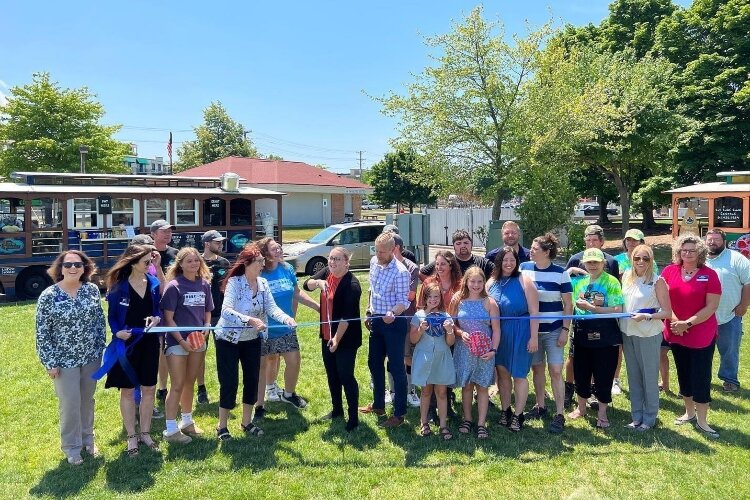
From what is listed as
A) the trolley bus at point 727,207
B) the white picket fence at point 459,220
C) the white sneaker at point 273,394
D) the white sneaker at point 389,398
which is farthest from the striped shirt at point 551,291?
the white picket fence at point 459,220

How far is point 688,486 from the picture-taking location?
12.6ft

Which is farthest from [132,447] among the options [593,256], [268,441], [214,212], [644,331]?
[214,212]

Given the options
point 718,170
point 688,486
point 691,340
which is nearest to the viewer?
point 688,486

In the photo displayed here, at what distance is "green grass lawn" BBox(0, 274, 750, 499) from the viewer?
385cm

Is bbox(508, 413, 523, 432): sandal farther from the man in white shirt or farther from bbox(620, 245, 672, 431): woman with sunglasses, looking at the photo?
the man in white shirt

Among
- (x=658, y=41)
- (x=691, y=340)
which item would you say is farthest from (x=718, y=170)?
(x=691, y=340)

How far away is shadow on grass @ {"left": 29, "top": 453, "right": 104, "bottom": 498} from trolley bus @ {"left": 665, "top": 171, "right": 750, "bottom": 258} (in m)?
13.6

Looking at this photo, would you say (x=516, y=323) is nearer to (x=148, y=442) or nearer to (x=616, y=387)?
(x=616, y=387)

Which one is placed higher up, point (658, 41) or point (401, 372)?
point (658, 41)

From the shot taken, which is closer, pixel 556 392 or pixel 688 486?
pixel 688 486

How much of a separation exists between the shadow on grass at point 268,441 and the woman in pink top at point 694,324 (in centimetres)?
332

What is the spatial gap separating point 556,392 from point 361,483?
1.96m

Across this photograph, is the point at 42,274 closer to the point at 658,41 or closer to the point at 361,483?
the point at 361,483

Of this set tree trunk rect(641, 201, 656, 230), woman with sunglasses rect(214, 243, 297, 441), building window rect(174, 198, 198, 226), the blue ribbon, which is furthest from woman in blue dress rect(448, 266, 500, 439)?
tree trunk rect(641, 201, 656, 230)
